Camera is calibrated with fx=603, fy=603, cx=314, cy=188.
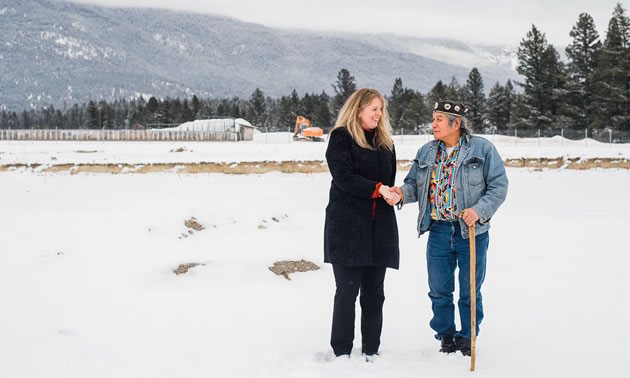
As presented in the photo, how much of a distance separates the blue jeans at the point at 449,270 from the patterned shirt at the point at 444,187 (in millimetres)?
89

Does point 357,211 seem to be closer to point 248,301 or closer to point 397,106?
point 248,301

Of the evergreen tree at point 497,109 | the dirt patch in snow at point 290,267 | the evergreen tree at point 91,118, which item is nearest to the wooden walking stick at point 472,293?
the dirt patch in snow at point 290,267

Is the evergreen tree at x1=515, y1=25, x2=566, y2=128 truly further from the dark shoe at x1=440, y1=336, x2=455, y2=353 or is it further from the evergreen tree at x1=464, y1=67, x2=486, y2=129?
the dark shoe at x1=440, y1=336, x2=455, y2=353

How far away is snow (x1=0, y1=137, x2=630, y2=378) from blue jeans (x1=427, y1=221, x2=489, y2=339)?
319 mm

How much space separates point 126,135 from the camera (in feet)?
261

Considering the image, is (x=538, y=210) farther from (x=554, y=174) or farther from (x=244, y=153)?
(x=244, y=153)

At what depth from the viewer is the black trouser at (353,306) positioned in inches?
189

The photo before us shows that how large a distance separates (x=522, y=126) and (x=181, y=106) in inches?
3628

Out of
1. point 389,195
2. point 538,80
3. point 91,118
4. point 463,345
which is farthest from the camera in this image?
point 91,118

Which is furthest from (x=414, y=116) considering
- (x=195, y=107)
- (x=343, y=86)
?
(x=195, y=107)

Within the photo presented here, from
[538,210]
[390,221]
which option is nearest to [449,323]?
[390,221]

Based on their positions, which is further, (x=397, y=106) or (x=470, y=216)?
(x=397, y=106)

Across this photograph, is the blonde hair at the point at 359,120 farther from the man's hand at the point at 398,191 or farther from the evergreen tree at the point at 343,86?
the evergreen tree at the point at 343,86

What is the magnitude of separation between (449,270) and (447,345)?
613mm
